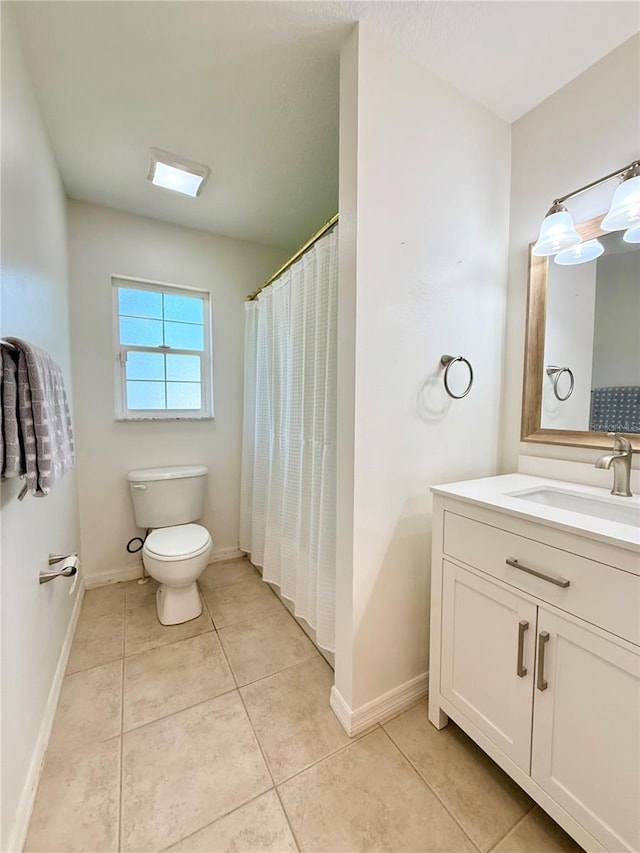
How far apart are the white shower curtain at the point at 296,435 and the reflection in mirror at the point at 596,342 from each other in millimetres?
898

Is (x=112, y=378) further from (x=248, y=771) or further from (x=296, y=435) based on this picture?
(x=248, y=771)

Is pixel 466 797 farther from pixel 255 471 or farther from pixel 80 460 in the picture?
pixel 80 460

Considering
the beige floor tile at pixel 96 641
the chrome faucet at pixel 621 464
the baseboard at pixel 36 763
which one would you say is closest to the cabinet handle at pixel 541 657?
the chrome faucet at pixel 621 464

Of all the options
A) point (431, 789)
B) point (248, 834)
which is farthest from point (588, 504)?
point (248, 834)

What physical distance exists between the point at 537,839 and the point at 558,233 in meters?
1.84

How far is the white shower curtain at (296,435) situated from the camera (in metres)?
1.47

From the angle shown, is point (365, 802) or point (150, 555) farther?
point (150, 555)

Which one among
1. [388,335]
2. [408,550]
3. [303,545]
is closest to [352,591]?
[408,550]

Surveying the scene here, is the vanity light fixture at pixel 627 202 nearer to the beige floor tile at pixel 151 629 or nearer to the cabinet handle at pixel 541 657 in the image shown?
the cabinet handle at pixel 541 657

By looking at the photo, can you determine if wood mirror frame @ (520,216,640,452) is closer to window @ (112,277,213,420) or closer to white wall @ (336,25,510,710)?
white wall @ (336,25,510,710)

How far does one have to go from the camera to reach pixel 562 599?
33.4 inches

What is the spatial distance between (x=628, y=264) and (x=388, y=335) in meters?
0.87

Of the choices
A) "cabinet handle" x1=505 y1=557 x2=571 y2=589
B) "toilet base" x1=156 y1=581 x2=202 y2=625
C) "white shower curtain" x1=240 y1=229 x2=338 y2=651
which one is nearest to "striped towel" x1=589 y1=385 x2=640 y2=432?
"cabinet handle" x1=505 y1=557 x2=571 y2=589

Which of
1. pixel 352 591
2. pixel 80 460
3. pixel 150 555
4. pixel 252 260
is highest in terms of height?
pixel 252 260
